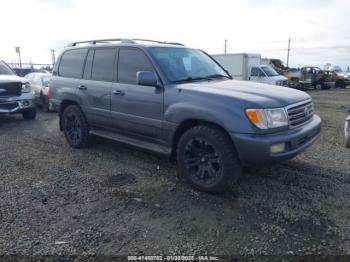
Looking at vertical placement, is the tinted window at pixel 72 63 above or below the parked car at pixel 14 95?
above

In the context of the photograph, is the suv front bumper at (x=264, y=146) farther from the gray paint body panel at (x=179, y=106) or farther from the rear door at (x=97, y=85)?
the rear door at (x=97, y=85)

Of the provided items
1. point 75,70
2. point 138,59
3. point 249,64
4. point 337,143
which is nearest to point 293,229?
point 138,59

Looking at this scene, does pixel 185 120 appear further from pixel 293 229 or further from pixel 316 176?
pixel 316 176

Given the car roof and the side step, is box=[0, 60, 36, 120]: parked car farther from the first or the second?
the side step

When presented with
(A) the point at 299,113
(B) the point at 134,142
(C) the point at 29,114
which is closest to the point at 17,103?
(C) the point at 29,114

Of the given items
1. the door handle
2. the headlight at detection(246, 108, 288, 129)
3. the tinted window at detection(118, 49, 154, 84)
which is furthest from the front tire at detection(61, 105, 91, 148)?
the headlight at detection(246, 108, 288, 129)

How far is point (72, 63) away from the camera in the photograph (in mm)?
6164

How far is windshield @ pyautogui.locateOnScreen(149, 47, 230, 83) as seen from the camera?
184 inches

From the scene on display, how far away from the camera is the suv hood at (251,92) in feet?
12.5

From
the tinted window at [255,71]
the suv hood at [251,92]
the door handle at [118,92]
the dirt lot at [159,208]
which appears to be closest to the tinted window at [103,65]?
the door handle at [118,92]

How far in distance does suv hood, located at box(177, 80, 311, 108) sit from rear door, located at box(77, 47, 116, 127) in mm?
1542

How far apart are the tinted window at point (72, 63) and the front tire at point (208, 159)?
110 inches

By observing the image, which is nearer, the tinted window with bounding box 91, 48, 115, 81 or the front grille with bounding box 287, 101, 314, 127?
the front grille with bounding box 287, 101, 314, 127

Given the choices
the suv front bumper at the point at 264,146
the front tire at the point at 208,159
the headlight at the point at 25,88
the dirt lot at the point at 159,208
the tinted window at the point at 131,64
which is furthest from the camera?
the headlight at the point at 25,88
